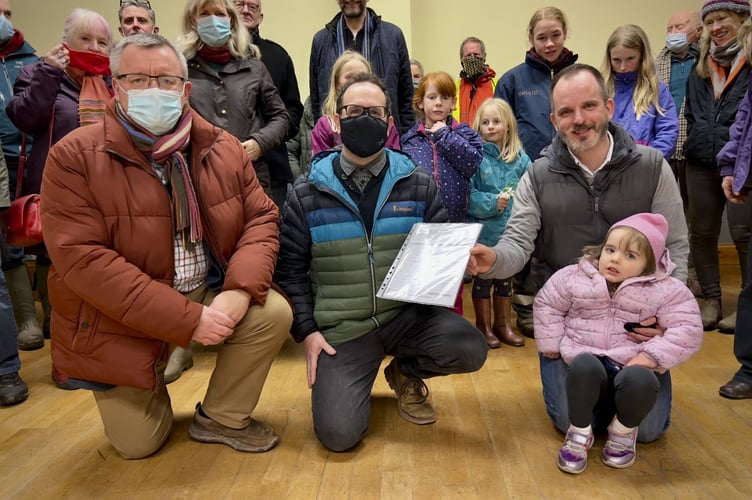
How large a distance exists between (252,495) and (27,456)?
905 millimetres

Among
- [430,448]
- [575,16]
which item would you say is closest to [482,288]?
[430,448]

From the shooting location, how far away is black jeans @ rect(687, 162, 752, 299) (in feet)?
11.4

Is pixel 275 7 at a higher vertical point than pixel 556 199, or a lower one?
higher

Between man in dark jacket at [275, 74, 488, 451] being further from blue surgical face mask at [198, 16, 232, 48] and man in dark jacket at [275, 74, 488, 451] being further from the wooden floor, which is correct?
blue surgical face mask at [198, 16, 232, 48]

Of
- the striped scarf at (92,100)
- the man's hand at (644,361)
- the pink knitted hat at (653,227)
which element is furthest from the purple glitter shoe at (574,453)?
the striped scarf at (92,100)

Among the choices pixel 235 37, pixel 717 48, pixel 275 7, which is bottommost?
pixel 717 48

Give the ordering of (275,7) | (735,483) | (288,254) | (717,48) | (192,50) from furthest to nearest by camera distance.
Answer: (275,7) < (717,48) < (192,50) < (288,254) < (735,483)

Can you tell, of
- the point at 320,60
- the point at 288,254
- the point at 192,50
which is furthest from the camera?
the point at 320,60

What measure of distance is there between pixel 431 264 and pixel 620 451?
87cm

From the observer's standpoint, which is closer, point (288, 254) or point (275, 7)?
point (288, 254)

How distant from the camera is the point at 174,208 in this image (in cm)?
207

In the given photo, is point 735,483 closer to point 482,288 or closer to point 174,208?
point 482,288

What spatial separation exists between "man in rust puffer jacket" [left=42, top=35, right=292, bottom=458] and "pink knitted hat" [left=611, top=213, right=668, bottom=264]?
125 cm

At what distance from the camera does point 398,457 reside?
2082 millimetres
